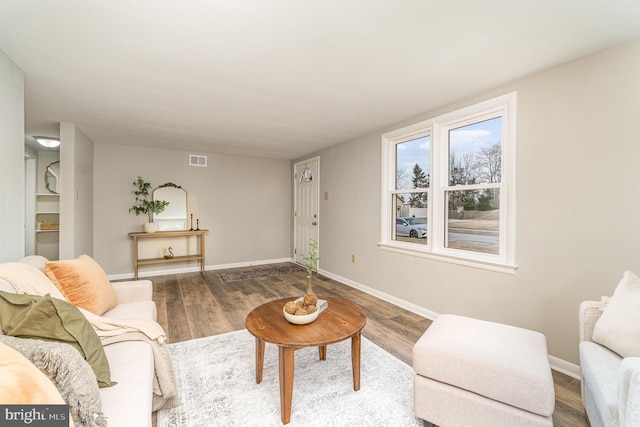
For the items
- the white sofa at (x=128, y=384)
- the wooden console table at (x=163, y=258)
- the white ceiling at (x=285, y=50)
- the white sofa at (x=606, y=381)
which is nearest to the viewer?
the white sofa at (x=606, y=381)

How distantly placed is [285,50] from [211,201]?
4.02 m

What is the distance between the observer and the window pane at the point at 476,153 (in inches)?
102

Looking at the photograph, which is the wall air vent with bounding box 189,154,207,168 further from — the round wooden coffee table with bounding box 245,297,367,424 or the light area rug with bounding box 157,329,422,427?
the round wooden coffee table with bounding box 245,297,367,424

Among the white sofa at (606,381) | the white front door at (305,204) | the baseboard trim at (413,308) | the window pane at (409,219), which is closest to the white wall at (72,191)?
the white front door at (305,204)

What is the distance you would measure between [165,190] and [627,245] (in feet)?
18.8

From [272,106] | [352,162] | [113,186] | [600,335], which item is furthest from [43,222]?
[600,335]

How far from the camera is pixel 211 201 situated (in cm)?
534

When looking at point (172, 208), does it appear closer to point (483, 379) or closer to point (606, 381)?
point (483, 379)

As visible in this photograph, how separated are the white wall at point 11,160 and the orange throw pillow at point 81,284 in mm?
423

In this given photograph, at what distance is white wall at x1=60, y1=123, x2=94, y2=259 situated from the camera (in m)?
3.34

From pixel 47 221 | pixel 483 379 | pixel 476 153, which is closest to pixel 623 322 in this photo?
pixel 483 379

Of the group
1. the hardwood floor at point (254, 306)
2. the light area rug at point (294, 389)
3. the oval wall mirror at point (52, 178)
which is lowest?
the light area rug at point (294, 389)

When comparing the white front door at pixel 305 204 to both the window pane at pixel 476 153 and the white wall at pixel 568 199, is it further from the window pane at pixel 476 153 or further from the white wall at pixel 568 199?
the white wall at pixel 568 199

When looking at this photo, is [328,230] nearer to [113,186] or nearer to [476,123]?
[476,123]
